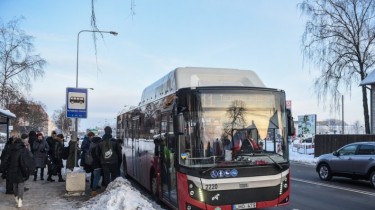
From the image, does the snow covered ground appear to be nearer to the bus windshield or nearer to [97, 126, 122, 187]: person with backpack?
the bus windshield

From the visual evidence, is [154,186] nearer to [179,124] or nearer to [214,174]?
[179,124]

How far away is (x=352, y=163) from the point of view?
15.4 meters

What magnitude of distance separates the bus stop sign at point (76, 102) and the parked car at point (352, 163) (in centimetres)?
945

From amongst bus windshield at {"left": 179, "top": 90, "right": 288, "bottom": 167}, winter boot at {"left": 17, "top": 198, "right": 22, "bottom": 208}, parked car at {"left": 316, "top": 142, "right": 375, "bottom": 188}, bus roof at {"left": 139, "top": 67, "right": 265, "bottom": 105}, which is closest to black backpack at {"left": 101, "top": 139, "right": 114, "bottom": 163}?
bus roof at {"left": 139, "top": 67, "right": 265, "bottom": 105}

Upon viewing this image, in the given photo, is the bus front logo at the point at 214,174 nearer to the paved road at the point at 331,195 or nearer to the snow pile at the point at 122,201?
the snow pile at the point at 122,201

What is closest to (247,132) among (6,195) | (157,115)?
(157,115)

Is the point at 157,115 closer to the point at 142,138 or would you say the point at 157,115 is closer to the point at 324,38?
the point at 142,138

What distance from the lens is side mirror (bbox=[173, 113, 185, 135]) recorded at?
821 cm

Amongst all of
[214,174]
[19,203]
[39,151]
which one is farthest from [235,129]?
[39,151]

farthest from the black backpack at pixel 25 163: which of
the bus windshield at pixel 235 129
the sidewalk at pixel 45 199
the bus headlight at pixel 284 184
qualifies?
the bus headlight at pixel 284 184

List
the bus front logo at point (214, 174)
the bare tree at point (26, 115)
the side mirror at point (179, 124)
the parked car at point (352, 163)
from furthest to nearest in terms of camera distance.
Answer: the bare tree at point (26, 115) → the parked car at point (352, 163) → the side mirror at point (179, 124) → the bus front logo at point (214, 174)

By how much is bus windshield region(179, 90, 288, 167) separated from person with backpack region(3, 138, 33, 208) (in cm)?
414

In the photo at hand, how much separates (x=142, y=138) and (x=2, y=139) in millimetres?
20597

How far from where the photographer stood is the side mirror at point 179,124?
821cm
